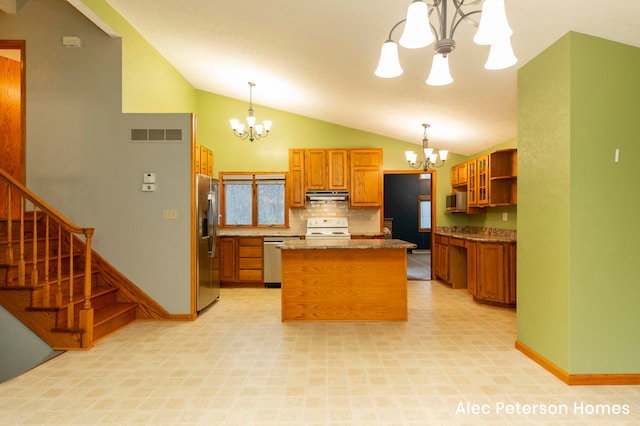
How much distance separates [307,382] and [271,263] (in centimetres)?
351

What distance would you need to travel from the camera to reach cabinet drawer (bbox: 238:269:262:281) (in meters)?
5.99

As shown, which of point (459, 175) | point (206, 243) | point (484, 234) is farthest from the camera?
point (459, 175)

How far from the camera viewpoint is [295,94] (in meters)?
5.39

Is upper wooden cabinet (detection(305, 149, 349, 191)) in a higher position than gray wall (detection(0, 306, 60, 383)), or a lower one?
higher

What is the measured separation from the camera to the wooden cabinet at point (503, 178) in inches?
195

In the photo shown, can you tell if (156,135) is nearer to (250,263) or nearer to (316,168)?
(250,263)

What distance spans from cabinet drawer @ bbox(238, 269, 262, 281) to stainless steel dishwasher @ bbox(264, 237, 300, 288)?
0.13 m

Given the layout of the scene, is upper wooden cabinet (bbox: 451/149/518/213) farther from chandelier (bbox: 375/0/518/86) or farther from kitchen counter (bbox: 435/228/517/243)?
chandelier (bbox: 375/0/518/86)

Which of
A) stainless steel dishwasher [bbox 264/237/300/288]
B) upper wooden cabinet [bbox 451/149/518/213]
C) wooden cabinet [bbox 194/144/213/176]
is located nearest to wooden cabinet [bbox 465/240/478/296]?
upper wooden cabinet [bbox 451/149/518/213]

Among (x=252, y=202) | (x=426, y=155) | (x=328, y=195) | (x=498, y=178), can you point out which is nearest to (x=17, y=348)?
(x=252, y=202)

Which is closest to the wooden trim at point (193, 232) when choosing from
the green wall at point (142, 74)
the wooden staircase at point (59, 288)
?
the wooden staircase at point (59, 288)

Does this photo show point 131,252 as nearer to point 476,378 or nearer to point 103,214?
point 103,214

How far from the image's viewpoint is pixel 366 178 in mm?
6273

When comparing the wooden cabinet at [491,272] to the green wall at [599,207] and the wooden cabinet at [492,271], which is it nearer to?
the wooden cabinet at [492,271]
